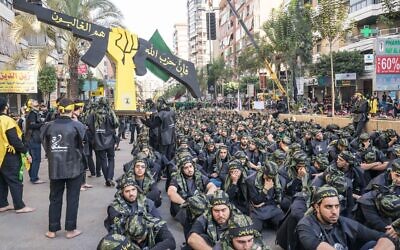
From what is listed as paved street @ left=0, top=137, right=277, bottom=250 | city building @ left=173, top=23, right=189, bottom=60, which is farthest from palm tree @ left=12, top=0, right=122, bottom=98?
city building @ left=173, top=23, right=189, bottom=60

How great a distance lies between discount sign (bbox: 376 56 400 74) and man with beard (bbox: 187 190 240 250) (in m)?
8.25

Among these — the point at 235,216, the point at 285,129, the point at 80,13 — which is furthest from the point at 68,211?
the point at 80,13

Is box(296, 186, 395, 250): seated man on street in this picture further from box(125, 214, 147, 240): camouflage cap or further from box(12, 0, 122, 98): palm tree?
box(12, 0, 122, 98): palm tree

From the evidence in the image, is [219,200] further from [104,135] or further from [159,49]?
[159,49]

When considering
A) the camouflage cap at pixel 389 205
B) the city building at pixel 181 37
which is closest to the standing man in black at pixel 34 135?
the camouflage cap at pixel 389 205

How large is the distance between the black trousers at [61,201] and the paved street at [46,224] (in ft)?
0.57

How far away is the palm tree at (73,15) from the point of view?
17.7 metres

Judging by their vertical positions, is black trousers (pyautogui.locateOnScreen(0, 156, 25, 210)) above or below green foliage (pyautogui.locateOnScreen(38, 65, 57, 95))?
below

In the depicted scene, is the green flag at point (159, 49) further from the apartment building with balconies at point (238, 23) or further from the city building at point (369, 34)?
the apartment building with balconies at point (238, 23)

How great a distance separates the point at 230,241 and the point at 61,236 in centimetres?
292

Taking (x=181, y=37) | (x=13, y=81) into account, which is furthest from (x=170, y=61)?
(x=181, y=37)

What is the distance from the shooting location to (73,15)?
17.9m

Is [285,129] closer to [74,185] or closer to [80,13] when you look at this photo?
[74,185]

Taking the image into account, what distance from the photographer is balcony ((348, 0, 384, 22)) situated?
29.8 meters
